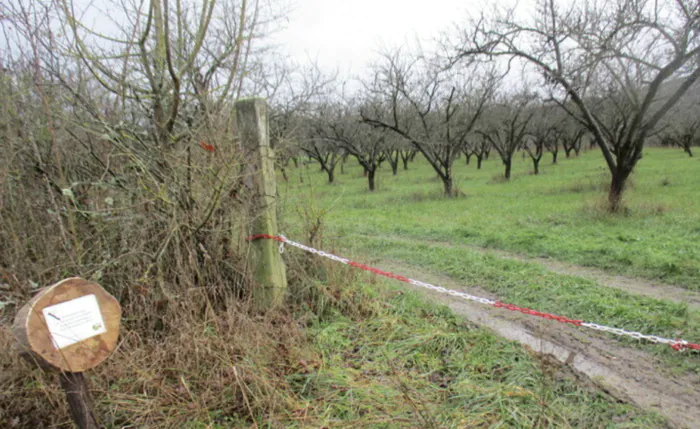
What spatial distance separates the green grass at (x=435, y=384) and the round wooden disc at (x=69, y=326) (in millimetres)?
1146

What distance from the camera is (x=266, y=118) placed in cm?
366

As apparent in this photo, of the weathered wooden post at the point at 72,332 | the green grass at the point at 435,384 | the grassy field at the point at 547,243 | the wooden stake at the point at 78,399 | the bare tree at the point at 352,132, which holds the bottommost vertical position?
the grassy field at the point at 547,243

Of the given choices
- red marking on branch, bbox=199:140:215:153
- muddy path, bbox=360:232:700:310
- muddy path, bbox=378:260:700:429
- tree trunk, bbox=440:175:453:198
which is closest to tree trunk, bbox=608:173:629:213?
muddy path, bbox=360:232:700:310

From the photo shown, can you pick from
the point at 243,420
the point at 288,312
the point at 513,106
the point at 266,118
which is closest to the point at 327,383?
the point at 243,420

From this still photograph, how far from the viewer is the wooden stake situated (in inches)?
79.0

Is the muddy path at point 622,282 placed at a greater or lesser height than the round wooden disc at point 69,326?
lesser

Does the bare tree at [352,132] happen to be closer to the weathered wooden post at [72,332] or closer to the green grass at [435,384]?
the green grass at [435,384]

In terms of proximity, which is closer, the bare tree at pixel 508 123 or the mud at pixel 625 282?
the mud at pixel 625 282

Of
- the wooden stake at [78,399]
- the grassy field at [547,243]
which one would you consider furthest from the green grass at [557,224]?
the wooden stake at [78,399]

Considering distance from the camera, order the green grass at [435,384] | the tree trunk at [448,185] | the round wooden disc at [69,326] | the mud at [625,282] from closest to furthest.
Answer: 1. the round wooden disc at [69,326]
2. the green grass at [435,384]
3. the mud at [625,282]
4. the tree trunk at [448,185]

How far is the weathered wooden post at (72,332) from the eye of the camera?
184 cm

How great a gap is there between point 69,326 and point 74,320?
0.12 feet

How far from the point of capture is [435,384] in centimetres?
272

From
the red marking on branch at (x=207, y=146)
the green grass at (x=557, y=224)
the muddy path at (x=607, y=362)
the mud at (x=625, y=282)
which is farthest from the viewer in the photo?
the green grass at (x=557, y=224)
